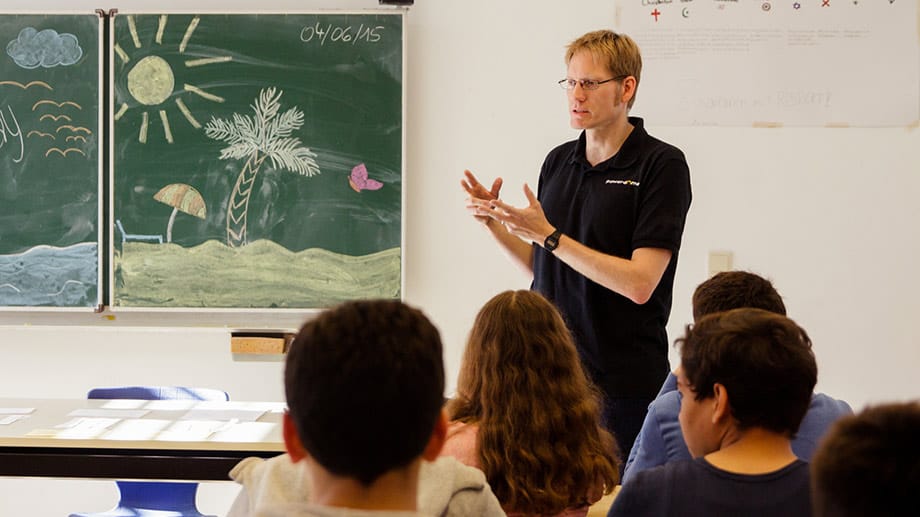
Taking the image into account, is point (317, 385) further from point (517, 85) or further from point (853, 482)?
point (517, 85)

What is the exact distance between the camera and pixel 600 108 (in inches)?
103

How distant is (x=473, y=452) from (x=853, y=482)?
104cm

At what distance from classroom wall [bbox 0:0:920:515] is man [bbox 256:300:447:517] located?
2945mm

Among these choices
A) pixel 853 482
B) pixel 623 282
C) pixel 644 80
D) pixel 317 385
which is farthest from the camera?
pixel 644 80

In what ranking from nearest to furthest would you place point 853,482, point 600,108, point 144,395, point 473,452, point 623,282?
point 853,482
point 473,452
point 623,282
point 600,108
point 144,395

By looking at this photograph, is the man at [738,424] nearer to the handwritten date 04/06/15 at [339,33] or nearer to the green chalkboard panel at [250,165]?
the green chalkboard panel at [250,165]

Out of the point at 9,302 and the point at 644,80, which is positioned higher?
the point at 644,80

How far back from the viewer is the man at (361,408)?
3.49ft

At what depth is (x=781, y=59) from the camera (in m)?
3.96

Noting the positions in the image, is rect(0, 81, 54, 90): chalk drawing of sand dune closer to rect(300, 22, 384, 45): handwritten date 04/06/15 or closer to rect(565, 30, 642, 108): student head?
rect(300, 22, 384, 45): handwritten date 04/06/15

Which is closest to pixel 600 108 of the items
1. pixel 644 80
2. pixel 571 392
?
pixel 571 392

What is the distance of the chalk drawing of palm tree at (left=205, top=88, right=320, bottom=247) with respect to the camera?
158 inches

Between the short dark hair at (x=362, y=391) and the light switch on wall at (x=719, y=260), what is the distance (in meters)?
3.07

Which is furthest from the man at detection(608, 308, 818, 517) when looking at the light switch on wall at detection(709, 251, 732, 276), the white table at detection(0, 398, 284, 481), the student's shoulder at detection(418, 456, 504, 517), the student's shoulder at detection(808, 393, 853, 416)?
the light switch on wall at detection(709, 251, 732, 276)
